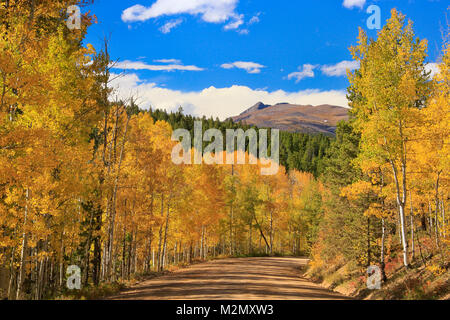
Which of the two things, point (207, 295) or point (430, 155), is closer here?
point (207, 295)

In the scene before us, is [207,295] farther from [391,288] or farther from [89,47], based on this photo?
[89,47]

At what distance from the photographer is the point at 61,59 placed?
15.8 m

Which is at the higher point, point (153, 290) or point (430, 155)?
point (430, 155)

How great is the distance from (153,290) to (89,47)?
12.5m

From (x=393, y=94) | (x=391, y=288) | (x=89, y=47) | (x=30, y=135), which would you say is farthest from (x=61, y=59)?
(x=391, y=288)

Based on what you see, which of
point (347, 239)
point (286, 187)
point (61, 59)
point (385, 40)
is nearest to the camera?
point (61, 59)

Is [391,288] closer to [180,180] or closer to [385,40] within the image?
[385,40]

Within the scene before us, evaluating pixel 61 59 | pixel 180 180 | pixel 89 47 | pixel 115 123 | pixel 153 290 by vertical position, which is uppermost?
pixel 89 47

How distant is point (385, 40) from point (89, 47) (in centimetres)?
1508

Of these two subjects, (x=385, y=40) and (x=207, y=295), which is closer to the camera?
(x=207, y=295)

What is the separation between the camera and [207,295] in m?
15.9
